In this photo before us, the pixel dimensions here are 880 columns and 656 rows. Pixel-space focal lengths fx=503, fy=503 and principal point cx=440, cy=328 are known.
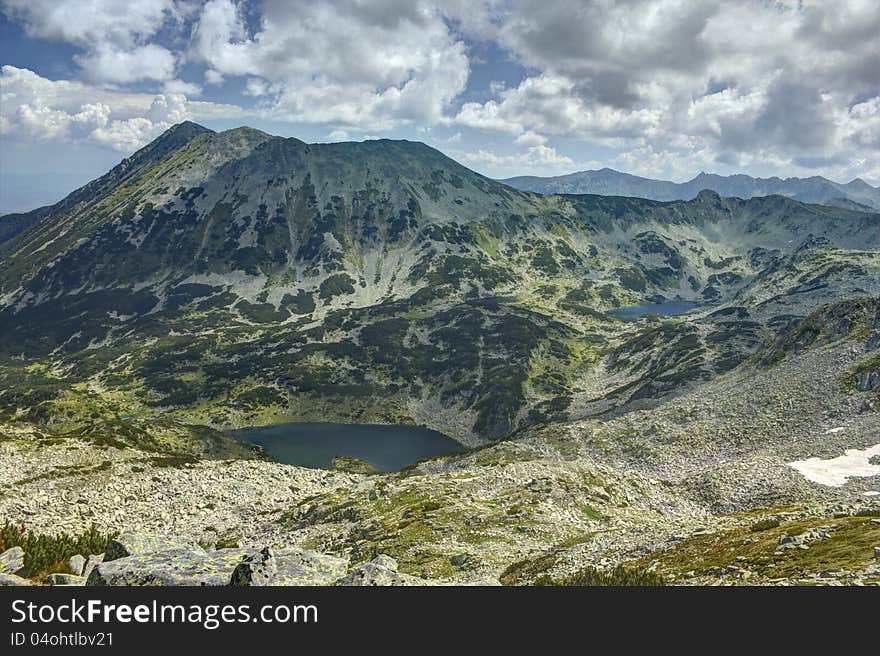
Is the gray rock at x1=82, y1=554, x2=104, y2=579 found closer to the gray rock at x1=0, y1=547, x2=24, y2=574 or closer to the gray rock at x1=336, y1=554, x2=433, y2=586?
the gray rock at x1=0, y1=547, x2=24, y2=574

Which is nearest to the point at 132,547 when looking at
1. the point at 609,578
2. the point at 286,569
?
the point at 286,569

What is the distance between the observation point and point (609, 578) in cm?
2580

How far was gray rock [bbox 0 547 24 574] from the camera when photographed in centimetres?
2173

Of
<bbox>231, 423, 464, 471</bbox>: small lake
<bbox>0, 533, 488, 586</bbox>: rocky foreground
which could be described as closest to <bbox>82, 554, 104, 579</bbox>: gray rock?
<bbox>0, 533, 488, 586</bbox>: rocky foreground

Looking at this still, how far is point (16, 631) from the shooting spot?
42.9 feet

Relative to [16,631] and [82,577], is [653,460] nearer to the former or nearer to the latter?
[82,577]

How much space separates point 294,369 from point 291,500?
126 metres

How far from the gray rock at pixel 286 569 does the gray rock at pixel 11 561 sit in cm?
968

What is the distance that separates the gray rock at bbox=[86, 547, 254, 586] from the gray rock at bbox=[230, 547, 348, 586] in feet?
3.89

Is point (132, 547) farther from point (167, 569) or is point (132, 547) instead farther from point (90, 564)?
point (167, 569)

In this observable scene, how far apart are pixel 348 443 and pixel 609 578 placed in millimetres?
130196

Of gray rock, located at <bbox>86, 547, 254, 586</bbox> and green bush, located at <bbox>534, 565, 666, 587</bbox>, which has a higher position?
gray rock, located at <bbox>86, 547, 254, 586</bbox>

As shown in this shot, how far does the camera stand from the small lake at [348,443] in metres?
136

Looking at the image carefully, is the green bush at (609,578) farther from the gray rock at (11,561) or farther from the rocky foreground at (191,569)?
the gray rock at (11,561)
